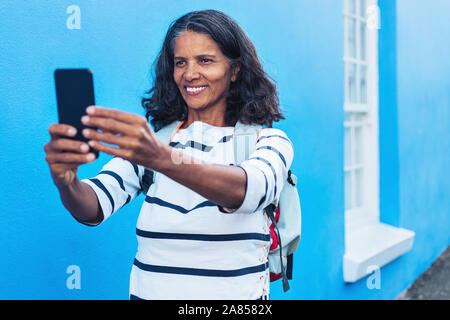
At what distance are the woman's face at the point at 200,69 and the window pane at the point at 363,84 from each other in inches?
120

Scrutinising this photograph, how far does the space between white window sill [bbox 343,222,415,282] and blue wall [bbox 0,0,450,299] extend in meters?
0.11

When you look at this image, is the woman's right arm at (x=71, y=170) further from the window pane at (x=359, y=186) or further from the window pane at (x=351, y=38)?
the window pane at (x=359, y=186)

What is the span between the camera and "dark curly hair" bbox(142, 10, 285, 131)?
54.4 inches

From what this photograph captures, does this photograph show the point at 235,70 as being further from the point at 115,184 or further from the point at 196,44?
the point at 115,184

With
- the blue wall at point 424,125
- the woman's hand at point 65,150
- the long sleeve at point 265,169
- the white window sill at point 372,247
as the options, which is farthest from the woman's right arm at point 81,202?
the blue wall at point 424,125

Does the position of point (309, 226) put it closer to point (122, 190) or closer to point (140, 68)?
point (140, 68)

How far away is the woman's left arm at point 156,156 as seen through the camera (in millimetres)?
845

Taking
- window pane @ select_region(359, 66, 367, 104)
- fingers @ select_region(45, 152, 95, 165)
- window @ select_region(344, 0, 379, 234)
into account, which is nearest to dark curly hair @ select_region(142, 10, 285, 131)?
fingers @ select_region(45, 152, 95, 165)

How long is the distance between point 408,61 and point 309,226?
2.42 metres

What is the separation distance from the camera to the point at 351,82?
13.1 ft

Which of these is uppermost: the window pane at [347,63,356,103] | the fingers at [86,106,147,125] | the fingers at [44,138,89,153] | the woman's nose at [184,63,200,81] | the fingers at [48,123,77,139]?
the window pane at [347,63,356,103]

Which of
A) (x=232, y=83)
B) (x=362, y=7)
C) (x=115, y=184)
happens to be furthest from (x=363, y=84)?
(x=115, y=184)

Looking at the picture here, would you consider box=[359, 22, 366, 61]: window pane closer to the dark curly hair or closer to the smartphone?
the dark curly hair
